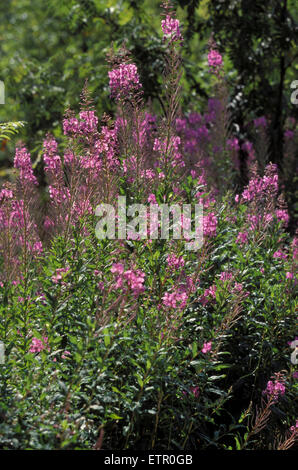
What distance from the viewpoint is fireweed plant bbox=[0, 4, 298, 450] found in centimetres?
287

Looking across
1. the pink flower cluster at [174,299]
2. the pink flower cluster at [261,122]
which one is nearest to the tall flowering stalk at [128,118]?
the pink flower cluster at [174,299]

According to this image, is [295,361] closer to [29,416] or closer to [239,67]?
[29,416]

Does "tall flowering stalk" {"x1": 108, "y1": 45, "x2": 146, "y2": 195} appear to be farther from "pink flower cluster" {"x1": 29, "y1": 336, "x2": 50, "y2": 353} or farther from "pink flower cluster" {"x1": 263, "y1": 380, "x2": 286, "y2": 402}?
Result: "pink flower cluster" {"x1": 263, "y1": 380, "x2": 286, "y2": 402}

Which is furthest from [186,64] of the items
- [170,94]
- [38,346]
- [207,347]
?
[38,346]

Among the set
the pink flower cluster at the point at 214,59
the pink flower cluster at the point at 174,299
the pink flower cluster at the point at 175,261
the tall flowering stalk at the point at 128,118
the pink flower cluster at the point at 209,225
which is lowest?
the pink flower cluster at the point at 174,299

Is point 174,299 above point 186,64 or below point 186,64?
below

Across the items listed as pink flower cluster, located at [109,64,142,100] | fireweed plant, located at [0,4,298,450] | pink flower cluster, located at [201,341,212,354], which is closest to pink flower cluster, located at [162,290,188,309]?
fireweed plant, located at [0,4,298,450]

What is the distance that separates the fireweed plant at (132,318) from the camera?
2.87 metres

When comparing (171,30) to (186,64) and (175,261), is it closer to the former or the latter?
(175,261)

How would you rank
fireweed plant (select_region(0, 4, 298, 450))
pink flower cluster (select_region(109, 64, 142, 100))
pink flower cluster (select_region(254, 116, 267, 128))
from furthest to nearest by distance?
pink flower cluster (select_region(254, 116, 267, 128))
pink flower cluster (select_region(109, 64, 142, 100))
fireweed plant (select_region(0, 4, 298, 450))

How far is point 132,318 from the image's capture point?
2723 millimetres

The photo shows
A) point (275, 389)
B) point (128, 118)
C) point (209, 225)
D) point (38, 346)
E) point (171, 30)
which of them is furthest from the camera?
point (128, 118)

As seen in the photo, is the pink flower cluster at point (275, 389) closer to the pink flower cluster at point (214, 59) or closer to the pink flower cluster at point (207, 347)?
the pink flower cluster at point (207, 347)
